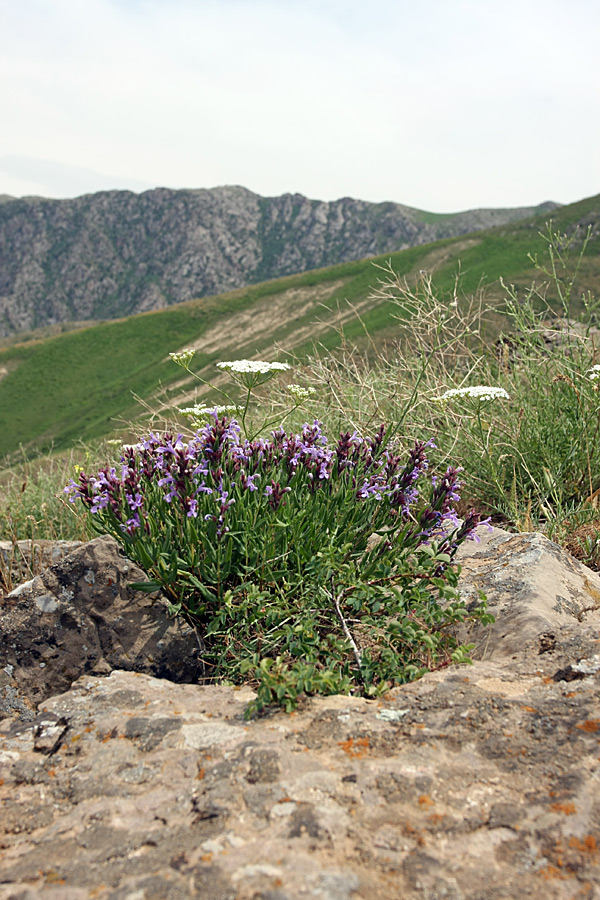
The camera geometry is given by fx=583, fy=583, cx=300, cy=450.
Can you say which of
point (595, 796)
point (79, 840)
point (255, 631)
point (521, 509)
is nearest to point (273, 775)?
point (79, 840)

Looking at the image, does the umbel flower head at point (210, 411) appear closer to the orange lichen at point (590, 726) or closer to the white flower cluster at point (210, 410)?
the white flower cluster at point (210, 410)

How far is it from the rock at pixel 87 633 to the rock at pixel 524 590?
1738 mm

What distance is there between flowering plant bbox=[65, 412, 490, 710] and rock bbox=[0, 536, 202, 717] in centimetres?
13

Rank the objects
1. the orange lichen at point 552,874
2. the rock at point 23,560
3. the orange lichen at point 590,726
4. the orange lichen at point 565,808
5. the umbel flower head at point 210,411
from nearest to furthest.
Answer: the orange lichen at point 552,874 < the orange lichen at point 565,808 < the orange lichen at point 590,726 < the umbel flower head at point 210,411 < the rock at point 23,560

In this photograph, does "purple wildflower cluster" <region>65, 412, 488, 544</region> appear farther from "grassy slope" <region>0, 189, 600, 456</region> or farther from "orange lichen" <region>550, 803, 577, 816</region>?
"grassy slope" <region>0, 189, 600, 456</region>

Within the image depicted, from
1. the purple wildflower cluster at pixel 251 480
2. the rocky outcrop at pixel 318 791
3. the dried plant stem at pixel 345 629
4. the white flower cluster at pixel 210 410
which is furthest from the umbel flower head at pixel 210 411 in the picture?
the rocky outcrop at pixel 318 791

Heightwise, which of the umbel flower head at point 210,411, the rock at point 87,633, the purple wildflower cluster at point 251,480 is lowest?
the rock at point 87,633

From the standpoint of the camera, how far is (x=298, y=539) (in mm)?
3477

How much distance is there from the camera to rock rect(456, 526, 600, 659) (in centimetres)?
308

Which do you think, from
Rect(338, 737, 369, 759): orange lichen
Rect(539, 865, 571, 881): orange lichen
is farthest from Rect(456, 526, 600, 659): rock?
Rect(539, 865, 571, 881): orange lichen

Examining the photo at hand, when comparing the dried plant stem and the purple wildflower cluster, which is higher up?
the purple wildflower cluster

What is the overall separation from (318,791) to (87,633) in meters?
2.14

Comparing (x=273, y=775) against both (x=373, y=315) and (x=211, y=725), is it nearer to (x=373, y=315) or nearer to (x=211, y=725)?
(x=211, y=725)

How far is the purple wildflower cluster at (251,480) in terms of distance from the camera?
349cm
